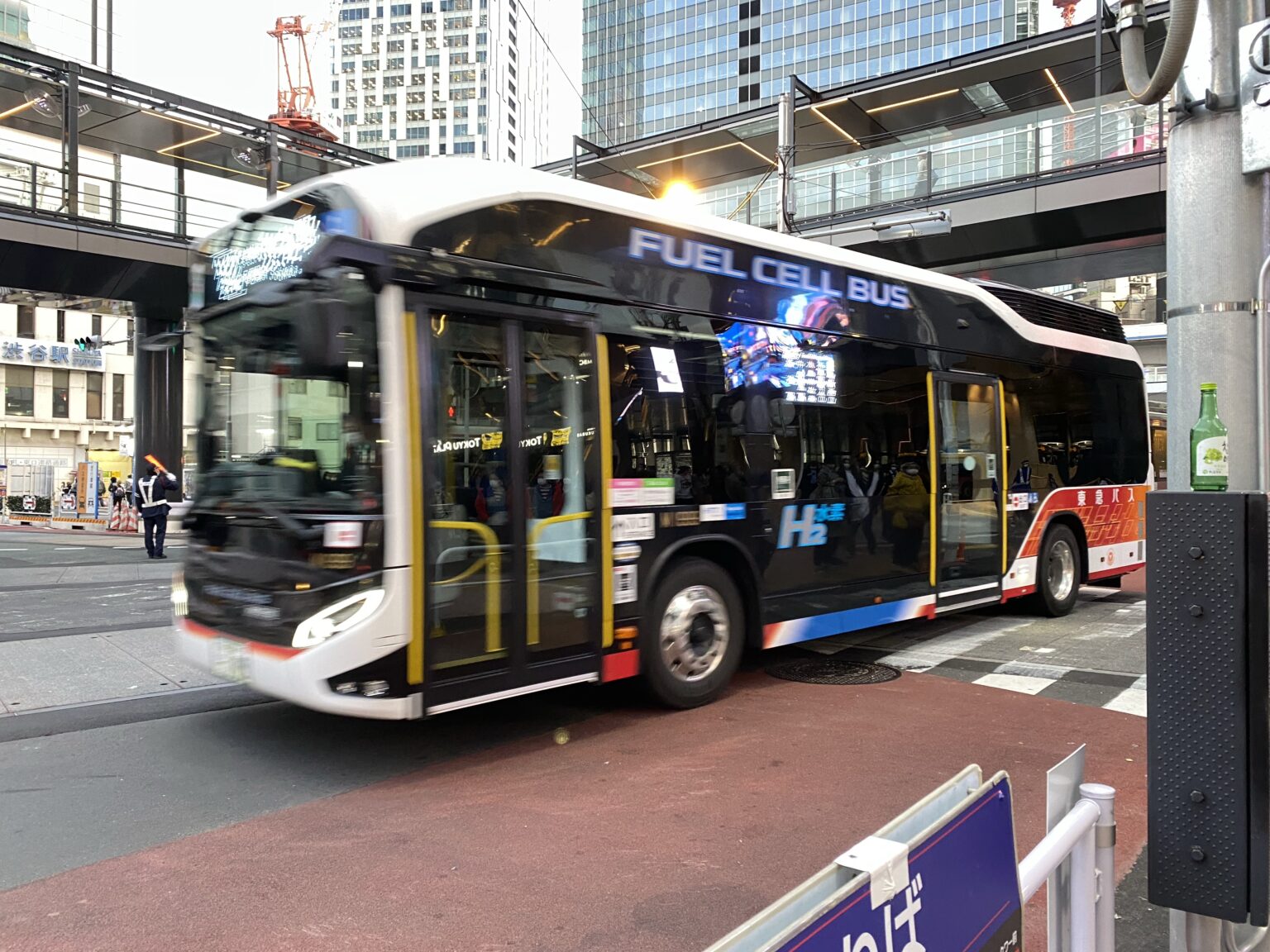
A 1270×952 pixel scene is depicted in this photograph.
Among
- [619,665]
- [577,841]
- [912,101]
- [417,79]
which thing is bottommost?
[577,841]

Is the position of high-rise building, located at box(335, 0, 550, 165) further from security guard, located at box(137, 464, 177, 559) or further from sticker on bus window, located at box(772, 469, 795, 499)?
sticker on bus window, located at box(772, 469, 795, 499)

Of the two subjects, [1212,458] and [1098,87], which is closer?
[1212,458]

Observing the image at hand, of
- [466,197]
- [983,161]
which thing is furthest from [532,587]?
[983,161]

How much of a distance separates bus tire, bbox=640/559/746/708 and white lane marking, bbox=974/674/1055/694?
2.02 m

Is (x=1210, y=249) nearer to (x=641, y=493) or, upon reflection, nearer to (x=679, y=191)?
(x=641, y=493)

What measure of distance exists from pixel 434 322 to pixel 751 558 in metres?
2.88

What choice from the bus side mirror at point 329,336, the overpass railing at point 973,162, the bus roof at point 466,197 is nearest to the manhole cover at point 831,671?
the bus roof at point 466,197

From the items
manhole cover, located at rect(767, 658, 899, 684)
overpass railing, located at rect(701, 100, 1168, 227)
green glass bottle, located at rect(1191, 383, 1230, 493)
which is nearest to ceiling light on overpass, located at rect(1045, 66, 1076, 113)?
overpass railing, located at rect(701, 100, 1168, 227)

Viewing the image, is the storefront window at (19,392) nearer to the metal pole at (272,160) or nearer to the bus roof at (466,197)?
the metal pole at (272,160)

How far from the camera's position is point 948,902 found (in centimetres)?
179

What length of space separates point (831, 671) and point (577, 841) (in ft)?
12.5

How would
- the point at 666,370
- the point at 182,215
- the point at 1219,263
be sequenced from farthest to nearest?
the point at 182,215, the point at 666,370, the point at 1219,263

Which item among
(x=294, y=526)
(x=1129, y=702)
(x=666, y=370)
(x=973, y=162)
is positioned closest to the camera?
(x=294, y=526)

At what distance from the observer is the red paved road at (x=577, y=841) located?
331 centimetres
